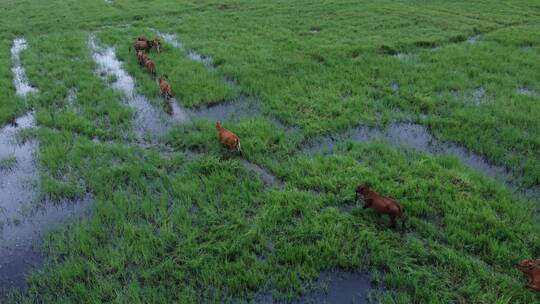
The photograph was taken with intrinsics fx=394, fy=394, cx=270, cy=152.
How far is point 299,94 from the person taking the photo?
10953 mm

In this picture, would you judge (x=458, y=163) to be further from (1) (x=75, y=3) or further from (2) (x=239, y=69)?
(1) (x=75, y=3)

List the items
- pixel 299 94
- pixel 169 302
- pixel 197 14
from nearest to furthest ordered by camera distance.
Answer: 1. pixel 169 302
2. pixel 299 94
3. pixel 197 14

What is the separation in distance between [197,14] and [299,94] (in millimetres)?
12727

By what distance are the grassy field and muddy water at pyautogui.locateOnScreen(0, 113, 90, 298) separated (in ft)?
0.87

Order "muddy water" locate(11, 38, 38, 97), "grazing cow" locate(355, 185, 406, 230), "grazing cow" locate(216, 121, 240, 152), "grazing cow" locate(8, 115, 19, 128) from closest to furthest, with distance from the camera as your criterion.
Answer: "grazing cow" locate(355, 185, 406, 230), "grazing cow" locate(216, 121, 240, 152), "grazing cow" locate(8, 115, 19, 128), "muddy water" locate(11, 38, 38, 97)

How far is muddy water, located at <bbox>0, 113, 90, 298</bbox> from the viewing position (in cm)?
571

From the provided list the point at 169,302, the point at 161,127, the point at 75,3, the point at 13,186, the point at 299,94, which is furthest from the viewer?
the point at 75,3

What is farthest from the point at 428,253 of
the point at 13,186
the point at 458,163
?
the point at 13,186

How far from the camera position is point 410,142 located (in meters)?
8.80

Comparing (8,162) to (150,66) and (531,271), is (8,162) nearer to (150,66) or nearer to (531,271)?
(150,66)

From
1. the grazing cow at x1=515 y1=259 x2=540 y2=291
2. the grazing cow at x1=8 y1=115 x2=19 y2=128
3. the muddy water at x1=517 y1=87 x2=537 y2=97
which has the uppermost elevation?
the muddy water at x1=517 y1=87 x2=537 y2=97

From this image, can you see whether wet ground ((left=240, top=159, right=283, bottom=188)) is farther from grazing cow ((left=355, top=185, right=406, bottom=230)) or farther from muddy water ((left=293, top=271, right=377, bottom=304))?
muddy water ((left=293, top=271, right=377, bottom=304))

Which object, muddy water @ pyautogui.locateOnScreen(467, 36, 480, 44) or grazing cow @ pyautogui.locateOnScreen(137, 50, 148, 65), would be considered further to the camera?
muddy water @ pyautogui.locateOnScreen(467, 36, 480, 44)

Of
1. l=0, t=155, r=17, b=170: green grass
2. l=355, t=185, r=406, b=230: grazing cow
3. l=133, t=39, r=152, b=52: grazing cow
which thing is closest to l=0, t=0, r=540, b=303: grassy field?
l=355, t=185, r=406, b=230: grazing cow
